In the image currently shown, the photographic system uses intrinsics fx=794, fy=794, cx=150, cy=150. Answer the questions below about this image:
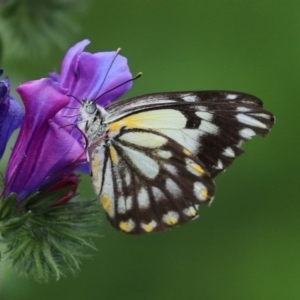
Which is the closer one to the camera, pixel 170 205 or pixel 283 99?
pixel 170 205

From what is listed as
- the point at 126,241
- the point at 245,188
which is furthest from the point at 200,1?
the point at 126,241

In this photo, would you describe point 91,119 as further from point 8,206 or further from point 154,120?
point 8,206

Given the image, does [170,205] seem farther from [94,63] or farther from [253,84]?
[253,84]

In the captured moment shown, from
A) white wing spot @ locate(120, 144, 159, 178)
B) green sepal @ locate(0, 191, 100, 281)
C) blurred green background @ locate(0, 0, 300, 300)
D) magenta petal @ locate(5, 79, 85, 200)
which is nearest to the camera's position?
magenta petal @ locate(5, 79, 85, 200)

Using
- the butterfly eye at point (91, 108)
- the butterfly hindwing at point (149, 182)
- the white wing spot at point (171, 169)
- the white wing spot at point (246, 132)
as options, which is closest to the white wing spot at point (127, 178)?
the butterfly hindwing at point (149, 182)

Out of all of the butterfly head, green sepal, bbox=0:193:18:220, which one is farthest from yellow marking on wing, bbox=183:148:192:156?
green sepal, bbox=0:193:18:220

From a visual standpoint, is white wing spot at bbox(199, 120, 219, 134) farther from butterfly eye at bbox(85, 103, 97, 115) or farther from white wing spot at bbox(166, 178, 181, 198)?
butterfly eye at bbox(85, 103, 97, 115)

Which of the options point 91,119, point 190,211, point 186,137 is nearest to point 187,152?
point 186,137
